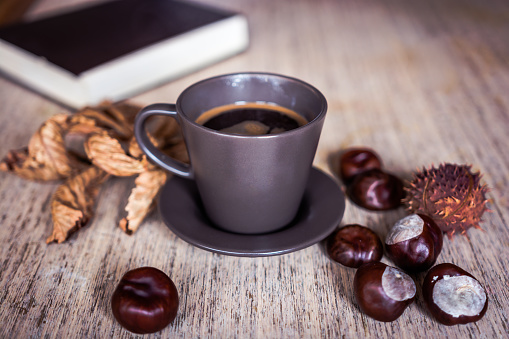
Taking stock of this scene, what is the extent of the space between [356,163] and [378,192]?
6 cm

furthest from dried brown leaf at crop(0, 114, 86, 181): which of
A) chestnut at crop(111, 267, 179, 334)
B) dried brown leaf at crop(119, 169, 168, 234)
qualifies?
chestnut at crop(111, 267, 179, 334)

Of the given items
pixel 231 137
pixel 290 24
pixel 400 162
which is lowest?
pixel 290 24

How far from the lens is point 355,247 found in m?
0.47

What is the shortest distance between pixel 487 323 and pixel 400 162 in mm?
295

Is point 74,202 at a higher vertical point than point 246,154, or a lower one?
lower

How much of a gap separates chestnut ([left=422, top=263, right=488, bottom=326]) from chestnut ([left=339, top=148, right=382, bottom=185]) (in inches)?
7.9

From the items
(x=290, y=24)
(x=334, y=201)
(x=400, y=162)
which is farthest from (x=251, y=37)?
(x=334, y=201)

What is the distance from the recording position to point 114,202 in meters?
0.58

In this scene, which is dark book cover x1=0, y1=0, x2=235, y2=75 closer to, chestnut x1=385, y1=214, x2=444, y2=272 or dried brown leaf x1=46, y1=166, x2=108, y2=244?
dried brown leaf x1=46, y1=166, x2=108, y2=244

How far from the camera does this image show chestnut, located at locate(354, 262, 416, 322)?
15.6 inches

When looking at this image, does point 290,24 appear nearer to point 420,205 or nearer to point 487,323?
point 420,205

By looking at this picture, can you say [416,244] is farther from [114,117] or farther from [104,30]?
[104,30]

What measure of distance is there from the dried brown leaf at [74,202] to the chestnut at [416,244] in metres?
0.34

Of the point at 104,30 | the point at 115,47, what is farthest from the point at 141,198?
the point at 104,30
